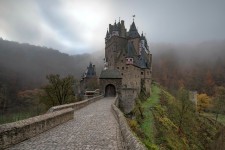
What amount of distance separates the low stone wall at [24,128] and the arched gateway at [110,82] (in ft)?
83.4

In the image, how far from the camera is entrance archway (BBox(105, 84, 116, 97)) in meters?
41.6

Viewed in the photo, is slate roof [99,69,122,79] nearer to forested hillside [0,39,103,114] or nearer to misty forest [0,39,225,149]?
misty forest [0,39,225,149]

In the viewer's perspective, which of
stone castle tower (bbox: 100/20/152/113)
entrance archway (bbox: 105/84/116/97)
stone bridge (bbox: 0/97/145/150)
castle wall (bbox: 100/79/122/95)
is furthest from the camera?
entrance archway (bbox: 105/84/116/97)

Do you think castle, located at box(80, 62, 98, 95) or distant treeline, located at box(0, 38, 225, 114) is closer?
castle, located at box(80, 62, 98, 95)

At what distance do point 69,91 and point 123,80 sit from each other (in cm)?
900

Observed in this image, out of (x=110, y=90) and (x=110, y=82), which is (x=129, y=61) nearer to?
(x=110, y=90)

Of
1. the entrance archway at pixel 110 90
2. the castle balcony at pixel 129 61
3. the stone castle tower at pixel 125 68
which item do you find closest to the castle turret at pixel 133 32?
the stone castle tower at pixel 125 68

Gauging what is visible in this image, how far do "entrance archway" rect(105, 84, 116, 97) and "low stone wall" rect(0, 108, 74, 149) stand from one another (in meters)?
26.6

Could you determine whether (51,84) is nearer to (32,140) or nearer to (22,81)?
(32,140)

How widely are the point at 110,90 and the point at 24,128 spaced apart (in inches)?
1255

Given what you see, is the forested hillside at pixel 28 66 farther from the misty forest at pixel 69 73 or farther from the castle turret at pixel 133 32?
the castle turret at pixel 133 32

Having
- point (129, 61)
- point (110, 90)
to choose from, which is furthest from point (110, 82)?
point (129, 61)

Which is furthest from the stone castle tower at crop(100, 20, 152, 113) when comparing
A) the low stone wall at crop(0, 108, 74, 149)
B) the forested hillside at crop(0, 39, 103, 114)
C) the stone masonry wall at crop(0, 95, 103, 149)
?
the forested hillside at crop(0, 39, 103, 114)

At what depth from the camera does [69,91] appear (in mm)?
41156
